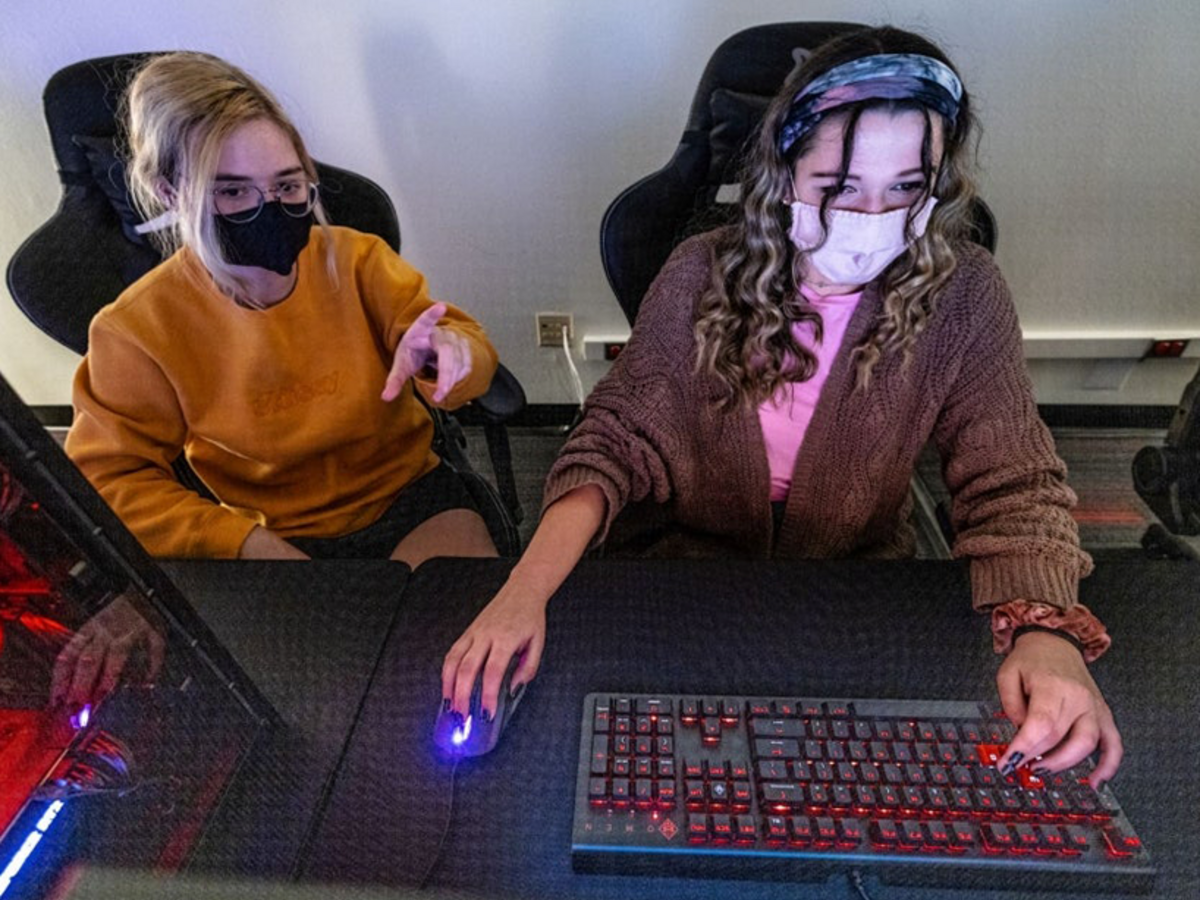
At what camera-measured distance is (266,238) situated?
3.02 feet

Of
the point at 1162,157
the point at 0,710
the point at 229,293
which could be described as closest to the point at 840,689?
the point at 0,710

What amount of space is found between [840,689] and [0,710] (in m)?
0.60

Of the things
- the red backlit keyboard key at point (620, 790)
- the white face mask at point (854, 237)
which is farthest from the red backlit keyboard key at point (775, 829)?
the white face mask at point (854, 237)

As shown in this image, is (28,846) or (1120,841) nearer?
(28,846)

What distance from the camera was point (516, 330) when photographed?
70.8 inches

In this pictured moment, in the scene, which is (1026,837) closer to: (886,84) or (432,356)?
(886,84)

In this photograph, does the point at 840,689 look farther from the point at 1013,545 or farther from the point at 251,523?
the point at 251,523

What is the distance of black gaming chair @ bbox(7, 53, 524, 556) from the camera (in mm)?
1052

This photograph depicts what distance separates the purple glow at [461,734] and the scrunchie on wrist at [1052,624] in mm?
476

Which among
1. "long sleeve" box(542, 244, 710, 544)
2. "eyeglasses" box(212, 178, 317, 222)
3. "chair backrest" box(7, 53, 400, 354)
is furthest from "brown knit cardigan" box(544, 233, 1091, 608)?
"chair backrest" box(7, 53, 400, 354)

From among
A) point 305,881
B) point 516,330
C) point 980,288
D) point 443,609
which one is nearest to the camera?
point 305,881

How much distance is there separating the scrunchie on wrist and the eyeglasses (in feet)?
2.94

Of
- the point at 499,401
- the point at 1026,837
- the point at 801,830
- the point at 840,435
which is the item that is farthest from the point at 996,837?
the point at 499,401

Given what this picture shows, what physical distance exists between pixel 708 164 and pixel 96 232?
875mm
